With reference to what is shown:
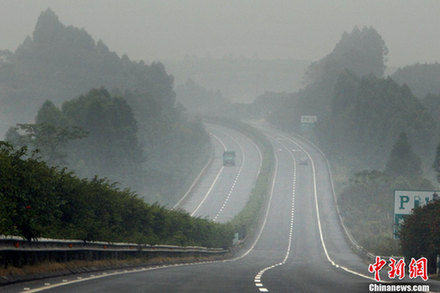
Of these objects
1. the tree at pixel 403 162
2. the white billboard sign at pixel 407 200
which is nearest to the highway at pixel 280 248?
the white billboard sign at pixel 407 200

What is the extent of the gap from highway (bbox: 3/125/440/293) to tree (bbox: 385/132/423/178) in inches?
525

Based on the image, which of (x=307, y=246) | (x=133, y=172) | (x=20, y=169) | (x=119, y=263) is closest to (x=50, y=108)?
(x=133, y=172)

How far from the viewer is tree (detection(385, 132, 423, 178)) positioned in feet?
513

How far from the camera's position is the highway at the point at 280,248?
22.2m

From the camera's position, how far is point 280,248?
117188 millimetres

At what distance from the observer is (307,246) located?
119250 mm

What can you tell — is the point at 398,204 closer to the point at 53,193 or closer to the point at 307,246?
the point at 53,193

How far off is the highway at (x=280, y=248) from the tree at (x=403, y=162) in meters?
13.3

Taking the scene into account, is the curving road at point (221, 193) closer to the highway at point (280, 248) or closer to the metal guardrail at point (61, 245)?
the highway at point (280, 248)

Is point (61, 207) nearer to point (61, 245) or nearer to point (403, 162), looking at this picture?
point (61, 245)

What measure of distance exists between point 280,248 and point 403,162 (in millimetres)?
48554

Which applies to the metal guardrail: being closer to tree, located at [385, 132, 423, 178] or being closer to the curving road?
the curving road

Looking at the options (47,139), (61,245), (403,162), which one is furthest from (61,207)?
(403,162)

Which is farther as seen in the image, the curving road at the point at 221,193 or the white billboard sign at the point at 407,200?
the curving road at the point at 221,193
